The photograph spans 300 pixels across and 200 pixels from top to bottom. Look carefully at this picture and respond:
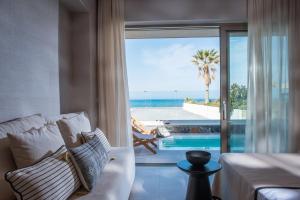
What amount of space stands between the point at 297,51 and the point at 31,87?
350 cm

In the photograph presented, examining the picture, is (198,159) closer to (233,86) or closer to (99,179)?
(99,179)

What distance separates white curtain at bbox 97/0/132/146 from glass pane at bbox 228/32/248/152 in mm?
1644

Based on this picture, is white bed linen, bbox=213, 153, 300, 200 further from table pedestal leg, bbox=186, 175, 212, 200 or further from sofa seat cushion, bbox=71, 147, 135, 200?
sofa seat cushion, bbox=71, 147, 135, 200

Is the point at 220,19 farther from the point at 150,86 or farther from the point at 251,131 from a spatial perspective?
the point at 150,86

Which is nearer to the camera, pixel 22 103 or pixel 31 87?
pixel 22 103

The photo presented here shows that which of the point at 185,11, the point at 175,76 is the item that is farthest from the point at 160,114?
the point at 185,11

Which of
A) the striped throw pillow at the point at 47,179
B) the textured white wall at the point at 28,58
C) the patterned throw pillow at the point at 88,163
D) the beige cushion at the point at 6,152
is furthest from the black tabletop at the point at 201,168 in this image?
the textured white wall at the point at 28,58

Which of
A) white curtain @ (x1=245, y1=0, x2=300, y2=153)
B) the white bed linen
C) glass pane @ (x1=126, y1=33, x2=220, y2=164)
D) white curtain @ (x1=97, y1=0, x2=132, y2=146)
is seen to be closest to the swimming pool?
glass pane @ (x1=126, y1=33, x2=220, y2=164)

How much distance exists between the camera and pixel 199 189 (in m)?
2.14

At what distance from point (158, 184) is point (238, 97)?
1839 millimetres

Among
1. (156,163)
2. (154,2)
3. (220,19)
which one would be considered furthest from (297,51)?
(156,163)

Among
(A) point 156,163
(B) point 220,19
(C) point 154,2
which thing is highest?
(C) point 154,2

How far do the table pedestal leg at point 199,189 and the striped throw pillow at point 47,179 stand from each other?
102cm

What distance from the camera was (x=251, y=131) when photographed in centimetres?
357
